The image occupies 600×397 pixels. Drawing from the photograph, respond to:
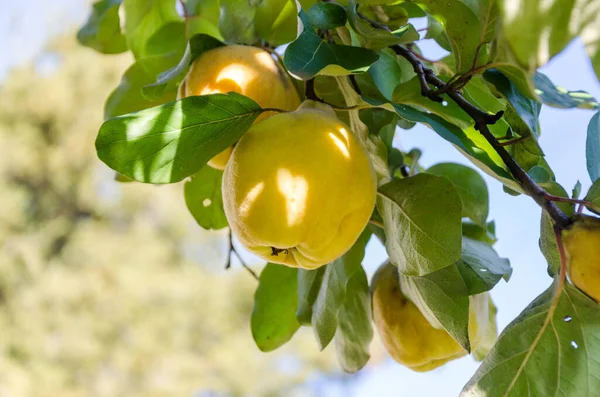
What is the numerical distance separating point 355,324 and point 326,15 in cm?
33

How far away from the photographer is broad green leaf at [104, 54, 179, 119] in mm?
714

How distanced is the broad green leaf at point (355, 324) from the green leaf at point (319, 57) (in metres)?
0.25

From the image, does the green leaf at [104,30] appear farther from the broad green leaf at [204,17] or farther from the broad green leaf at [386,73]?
the broad green leaf at [386,73]

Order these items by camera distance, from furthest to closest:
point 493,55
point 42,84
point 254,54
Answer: point 42,84
point 254,54
point 493,55

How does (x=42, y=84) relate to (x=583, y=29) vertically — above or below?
below

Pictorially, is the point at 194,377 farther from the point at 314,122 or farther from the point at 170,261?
the point at 314,122

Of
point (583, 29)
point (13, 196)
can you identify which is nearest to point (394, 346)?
point (583, 29)

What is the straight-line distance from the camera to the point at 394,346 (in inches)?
25.0

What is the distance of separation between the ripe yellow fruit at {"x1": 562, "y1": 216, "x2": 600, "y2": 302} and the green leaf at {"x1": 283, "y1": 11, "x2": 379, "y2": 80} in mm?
177

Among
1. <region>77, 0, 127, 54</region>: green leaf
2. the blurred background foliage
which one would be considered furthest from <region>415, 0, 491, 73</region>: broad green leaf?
the blurred background foliage

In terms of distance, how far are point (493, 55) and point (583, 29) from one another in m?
0.13

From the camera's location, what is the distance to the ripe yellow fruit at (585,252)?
1.40 feet

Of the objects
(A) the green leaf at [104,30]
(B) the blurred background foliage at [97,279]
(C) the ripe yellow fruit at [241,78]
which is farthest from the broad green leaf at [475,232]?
(B) the blurred background foliage at [97,279]

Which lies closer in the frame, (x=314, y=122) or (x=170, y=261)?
(x=314, y=122)
